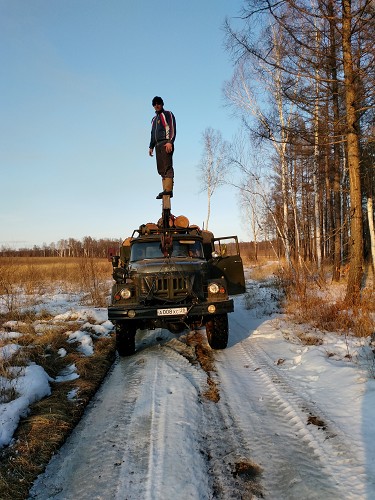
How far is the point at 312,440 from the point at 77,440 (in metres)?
2.16

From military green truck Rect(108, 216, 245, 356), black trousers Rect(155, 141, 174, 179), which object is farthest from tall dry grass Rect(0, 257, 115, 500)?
black trousers Rect(155, 141, 174, 179)

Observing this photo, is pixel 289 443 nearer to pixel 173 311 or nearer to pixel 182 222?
pixel 173 311

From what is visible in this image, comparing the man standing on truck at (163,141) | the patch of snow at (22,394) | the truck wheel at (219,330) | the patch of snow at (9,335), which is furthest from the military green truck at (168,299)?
the patch of snow at (9,335)

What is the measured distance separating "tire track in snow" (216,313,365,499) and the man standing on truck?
4841mm

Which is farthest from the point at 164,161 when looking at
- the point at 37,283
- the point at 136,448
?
the point at 37,283

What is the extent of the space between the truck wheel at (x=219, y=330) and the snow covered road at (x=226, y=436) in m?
0.77

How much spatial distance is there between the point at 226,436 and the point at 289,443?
0.56m

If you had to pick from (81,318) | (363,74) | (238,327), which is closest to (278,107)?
(363,74)

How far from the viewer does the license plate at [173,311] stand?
5965 millimetres

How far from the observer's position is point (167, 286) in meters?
6.25

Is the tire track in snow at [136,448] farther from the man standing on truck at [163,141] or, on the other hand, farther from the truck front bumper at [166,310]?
the man standing on truck at [163,141]

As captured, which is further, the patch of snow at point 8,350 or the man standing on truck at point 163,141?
the man standing on truck at point 163,141

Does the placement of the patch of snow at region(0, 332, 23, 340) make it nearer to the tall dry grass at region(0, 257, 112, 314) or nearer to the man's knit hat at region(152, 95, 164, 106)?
the tall dry grass at region(0, 257, 112, 314)

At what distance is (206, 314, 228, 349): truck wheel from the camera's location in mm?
6332
